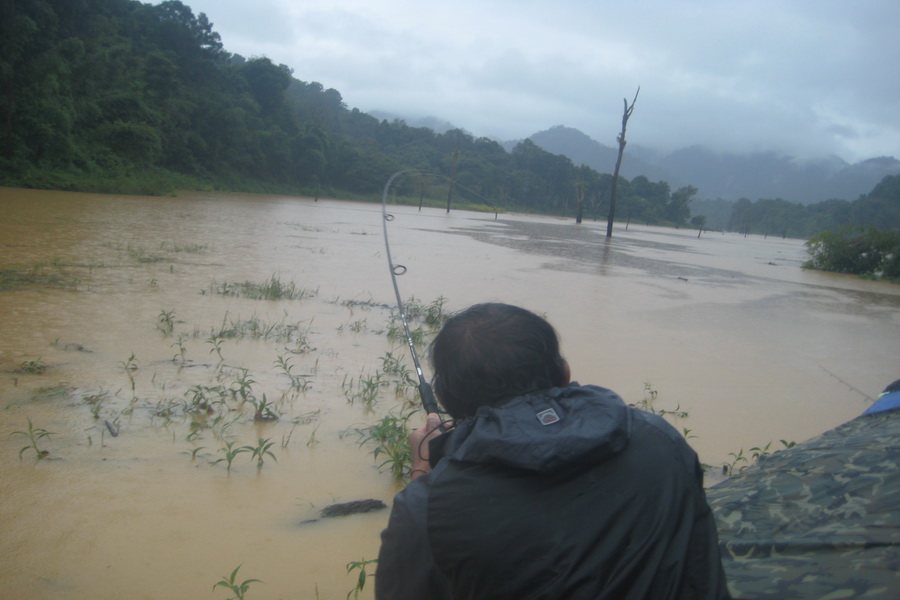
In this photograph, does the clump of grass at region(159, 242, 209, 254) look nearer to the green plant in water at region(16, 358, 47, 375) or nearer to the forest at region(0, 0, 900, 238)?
the forest at region(0, 0, 900, 238)

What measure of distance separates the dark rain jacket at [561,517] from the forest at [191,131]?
3395 millimetres

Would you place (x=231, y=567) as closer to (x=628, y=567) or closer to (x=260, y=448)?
(x=260, y=448)

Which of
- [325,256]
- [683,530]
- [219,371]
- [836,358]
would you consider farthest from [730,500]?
[325,256]

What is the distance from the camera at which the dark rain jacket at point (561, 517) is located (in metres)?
1.08

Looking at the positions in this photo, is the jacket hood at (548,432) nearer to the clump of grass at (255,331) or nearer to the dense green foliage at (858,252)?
the clump of grass at (255,331)

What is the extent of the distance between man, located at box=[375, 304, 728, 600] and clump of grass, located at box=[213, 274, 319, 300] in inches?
215

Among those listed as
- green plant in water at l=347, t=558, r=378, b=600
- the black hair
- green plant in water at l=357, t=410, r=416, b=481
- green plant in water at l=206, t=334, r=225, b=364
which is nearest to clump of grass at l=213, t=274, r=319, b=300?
green plant in water at l=206, t=334, r=225, b=364

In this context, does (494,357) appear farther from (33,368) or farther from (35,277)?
(35,277)

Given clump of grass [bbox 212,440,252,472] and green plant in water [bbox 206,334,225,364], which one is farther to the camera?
green plant in water [bbox 206,334,225,364]

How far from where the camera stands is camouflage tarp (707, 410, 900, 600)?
59.5 inches

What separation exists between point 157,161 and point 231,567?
113ft

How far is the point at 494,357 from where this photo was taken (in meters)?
1.31

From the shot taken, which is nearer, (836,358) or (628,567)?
(628,567)

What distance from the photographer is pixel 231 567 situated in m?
2.15
